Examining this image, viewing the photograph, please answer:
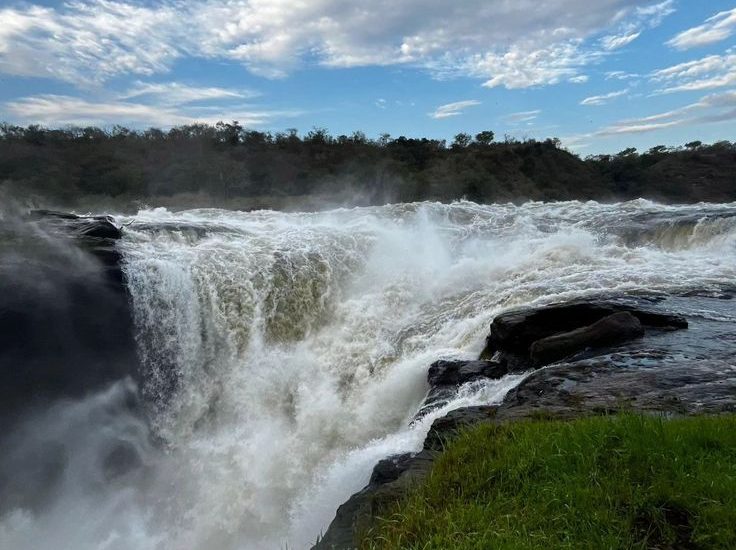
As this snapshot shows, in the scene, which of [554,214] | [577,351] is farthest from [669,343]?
[554,214]

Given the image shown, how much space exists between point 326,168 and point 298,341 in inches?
1364

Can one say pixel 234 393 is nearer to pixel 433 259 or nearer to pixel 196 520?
pixel 196 520

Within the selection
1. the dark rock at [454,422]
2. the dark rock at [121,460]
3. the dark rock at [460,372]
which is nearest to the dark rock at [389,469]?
the dark rock at [454,422]

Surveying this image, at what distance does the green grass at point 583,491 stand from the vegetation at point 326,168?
32.0 meters

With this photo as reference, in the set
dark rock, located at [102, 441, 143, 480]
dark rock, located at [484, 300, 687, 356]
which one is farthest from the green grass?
dark rock, located at [102, 441, 143, 480]

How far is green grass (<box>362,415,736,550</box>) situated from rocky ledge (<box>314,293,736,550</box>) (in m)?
0.60

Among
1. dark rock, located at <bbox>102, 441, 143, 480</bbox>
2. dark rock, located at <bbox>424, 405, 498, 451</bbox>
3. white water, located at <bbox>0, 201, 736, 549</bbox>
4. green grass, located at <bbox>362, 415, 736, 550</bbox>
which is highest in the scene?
green grass, located at <bbox>362, 415, 736, 550</bbox>

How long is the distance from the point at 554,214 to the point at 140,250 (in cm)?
1476

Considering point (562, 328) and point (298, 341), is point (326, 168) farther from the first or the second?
point (562, 328)

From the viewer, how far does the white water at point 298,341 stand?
6.74 metres

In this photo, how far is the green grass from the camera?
8.76ft

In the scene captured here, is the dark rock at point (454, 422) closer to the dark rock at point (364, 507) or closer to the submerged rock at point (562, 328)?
the dark rock at point (364, 507)

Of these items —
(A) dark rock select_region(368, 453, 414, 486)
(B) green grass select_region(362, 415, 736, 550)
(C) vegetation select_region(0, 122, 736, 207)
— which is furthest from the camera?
(C) vegetation select_region(0, 122, 736, 207)

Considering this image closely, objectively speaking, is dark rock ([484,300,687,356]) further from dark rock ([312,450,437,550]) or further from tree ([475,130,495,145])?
tree ([475,130,495,145])
